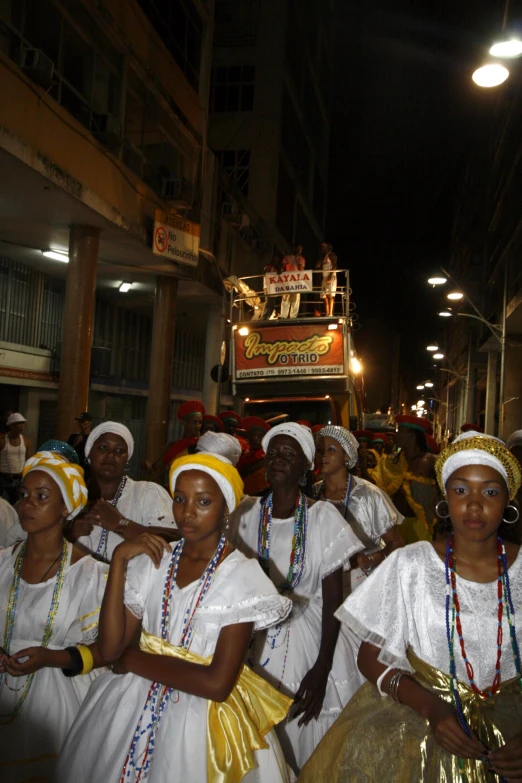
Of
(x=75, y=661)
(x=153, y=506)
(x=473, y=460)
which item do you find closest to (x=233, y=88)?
(x=153, y=506)

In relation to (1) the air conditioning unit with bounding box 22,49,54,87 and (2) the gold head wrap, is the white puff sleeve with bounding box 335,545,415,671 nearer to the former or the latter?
(2) the gold head wrap

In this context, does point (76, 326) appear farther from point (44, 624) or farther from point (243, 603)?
point (243, 603)

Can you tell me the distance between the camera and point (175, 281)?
17.2m

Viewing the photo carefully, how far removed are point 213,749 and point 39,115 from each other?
10.1 metres

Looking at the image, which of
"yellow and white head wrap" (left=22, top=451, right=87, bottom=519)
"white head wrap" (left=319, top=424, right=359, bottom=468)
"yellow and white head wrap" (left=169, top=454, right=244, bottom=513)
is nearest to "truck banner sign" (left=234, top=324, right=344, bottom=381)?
"white head wrap" (left=319, top=424, right=359, bottom=468)

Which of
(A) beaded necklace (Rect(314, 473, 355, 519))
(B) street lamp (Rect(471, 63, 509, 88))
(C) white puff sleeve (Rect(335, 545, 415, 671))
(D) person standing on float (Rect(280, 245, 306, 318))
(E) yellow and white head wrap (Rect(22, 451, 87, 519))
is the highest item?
(B) street lamp (Rect(471, 63, 509, 88))

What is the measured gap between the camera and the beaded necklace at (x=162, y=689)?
101 inches

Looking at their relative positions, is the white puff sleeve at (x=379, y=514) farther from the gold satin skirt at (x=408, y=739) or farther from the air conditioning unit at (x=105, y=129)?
the air conditioning unit at (x=105, y=129)

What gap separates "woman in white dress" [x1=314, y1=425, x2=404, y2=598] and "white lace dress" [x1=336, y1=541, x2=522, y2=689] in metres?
2.29

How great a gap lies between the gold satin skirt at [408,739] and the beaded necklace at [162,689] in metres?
0.67

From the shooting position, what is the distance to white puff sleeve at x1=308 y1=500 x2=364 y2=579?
12.7ft

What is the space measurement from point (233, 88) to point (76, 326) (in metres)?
20.8

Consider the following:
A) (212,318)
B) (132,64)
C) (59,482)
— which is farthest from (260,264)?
(59,482)

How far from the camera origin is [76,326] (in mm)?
13234
